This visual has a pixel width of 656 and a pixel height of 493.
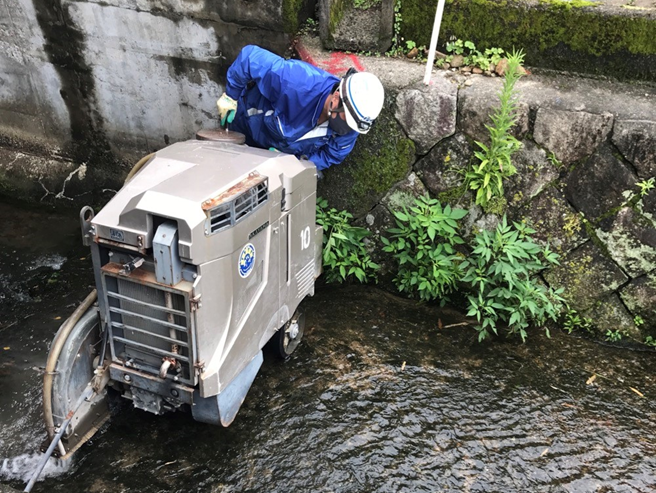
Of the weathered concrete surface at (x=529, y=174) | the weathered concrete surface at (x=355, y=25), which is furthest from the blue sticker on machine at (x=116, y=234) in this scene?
the weathered concrete surface at (x=529, y=174)

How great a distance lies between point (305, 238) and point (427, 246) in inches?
45.4

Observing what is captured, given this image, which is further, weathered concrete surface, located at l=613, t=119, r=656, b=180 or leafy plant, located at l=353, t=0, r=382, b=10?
leafy plant, located at l=353, t=0, r=382, b=10

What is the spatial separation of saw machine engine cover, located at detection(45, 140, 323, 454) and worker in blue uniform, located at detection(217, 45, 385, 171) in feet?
1.53

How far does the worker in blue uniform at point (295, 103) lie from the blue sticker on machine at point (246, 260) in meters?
1.14

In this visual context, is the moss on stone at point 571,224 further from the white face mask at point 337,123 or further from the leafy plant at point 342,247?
the white face mask at point 337,123

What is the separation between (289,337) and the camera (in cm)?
419

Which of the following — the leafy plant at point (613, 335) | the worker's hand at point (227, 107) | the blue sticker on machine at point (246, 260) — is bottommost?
the leafy plant at point (613, 335)

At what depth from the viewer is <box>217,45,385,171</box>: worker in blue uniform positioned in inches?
154

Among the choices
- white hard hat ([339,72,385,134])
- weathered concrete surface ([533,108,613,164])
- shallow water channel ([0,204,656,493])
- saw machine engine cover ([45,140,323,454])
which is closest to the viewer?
saw machine engine cover ([45,140,323,454])

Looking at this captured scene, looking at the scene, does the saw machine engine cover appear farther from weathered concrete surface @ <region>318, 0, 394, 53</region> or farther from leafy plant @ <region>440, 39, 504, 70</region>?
leafy plant @ <region>440, 39, 504, 70</region>

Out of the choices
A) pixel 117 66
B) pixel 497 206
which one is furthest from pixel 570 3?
pixel 117 66

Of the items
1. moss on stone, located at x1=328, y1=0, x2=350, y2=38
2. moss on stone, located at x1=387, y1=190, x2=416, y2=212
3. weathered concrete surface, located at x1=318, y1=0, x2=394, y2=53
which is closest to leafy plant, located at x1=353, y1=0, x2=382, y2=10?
weathered concrete surface, located at x1=318, y1=0, x2=394, y2=53

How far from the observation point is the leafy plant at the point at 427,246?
181 inches

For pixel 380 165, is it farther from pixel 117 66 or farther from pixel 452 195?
pixel 117 66
